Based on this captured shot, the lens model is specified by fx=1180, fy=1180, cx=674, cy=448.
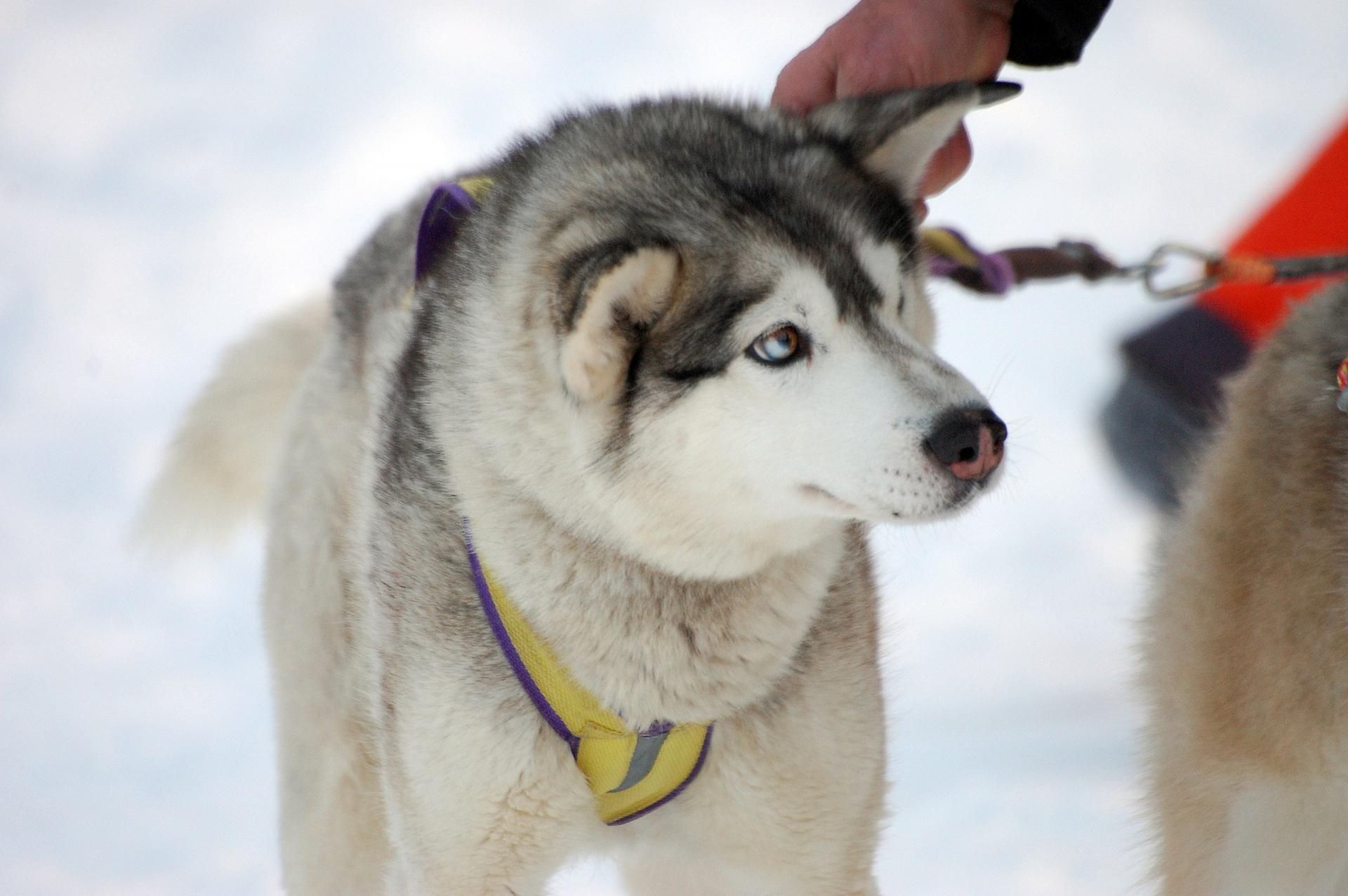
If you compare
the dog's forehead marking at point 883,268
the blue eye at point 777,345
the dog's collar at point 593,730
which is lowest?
the dog's collar at point 593,730

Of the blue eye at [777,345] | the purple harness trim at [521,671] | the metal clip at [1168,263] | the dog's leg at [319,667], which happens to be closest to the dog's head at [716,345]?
the blue eye at [777,345]

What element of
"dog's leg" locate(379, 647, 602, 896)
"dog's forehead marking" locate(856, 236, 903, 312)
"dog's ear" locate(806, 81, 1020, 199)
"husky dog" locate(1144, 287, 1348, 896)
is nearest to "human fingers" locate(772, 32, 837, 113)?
"dog's ear" locate(806, 81, 1020, 199)

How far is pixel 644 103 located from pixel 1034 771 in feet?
8.18

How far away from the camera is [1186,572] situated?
2.15 metres

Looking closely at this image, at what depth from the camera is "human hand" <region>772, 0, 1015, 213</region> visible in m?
2.36

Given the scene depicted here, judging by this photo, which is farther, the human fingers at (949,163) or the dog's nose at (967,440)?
the human fingers at (949,163)

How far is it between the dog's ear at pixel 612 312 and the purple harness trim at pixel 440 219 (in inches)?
23.0

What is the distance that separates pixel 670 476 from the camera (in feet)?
5.66

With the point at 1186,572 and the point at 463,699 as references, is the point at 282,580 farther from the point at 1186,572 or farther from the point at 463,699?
the point at 1186,572

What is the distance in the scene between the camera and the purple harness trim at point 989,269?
2.60 m

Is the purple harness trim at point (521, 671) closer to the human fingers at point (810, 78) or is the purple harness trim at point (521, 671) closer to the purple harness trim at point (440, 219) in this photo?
the purple harness trim at point (440, 219)

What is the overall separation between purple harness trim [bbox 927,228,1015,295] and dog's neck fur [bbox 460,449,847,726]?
3.39ft

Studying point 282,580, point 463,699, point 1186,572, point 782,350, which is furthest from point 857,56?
point 282,580

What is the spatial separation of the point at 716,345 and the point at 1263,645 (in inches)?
41.5
